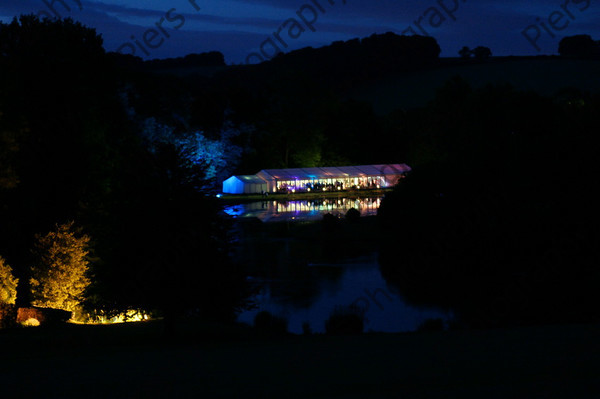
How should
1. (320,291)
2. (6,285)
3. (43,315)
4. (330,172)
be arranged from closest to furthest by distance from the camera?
(43,315)
(6,285)
(320,291)
(330,172)

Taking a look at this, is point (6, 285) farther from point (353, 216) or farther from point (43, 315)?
point (353, 216)

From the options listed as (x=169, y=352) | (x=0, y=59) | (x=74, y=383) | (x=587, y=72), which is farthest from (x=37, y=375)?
(x=587, y=72)

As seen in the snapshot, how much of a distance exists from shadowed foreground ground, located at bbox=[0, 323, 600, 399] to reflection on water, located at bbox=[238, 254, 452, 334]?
7757mm

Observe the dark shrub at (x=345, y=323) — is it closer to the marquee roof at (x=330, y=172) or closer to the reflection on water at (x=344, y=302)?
the reflection on water at (x=344, y=302)

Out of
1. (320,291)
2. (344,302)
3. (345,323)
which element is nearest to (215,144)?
(320,291)

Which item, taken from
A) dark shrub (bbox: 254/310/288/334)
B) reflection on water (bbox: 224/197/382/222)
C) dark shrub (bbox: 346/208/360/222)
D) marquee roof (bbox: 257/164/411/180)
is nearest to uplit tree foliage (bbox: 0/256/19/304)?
dark shrub (bbox: 254/310/288/334)

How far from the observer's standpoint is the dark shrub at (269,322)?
63.9 ft

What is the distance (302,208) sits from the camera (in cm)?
5969

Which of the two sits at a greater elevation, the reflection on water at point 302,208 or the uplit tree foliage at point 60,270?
the reflection on water at point 302,208

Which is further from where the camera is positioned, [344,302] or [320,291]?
[320,291]

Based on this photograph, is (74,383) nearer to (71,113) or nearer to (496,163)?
(71,113)

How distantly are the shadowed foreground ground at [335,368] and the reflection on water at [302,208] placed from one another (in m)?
34.9

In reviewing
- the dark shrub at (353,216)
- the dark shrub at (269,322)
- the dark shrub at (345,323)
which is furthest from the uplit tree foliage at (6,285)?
the dark shrub at (353,216)

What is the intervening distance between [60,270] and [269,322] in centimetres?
744
